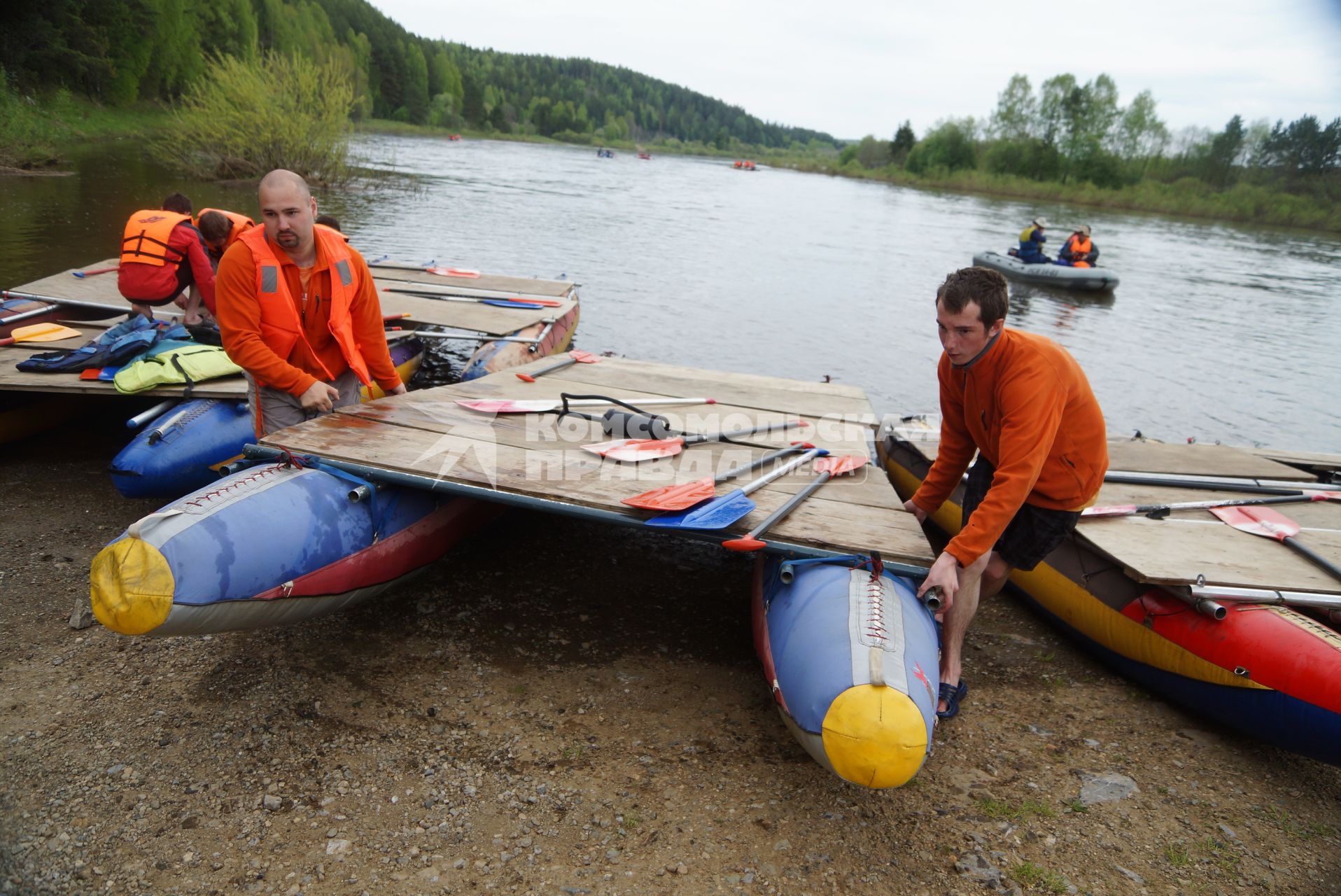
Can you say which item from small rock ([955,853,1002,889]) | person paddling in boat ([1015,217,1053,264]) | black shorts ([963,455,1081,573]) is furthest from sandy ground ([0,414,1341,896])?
person paddling in boat ([1015,217,1053,264])

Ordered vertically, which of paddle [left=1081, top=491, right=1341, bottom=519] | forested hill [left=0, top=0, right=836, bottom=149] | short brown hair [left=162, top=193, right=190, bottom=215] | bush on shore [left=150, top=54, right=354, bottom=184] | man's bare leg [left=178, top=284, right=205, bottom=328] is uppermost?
forested hill [left=0, top=0, right=836, bottom=149]

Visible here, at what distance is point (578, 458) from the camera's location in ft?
14.5

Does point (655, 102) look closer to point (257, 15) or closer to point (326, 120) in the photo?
point (257, 15)

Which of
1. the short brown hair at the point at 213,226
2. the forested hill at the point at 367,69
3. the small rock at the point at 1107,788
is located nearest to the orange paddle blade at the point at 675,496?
the small rock at the point at 1107,788

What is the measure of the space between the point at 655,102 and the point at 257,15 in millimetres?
111656

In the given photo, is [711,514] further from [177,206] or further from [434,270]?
[434,270]

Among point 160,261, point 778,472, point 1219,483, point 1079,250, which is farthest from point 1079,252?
point 160,261

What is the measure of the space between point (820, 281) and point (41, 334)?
16.1 m

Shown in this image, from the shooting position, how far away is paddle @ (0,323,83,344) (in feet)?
19.5

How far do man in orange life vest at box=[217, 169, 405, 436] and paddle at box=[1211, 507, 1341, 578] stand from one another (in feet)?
17.2

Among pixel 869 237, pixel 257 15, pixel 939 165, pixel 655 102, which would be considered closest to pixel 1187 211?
pixel 939 165

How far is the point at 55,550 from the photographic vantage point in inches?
185

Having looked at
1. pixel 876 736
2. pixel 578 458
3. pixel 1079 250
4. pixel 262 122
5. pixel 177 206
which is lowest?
pixel 876 736

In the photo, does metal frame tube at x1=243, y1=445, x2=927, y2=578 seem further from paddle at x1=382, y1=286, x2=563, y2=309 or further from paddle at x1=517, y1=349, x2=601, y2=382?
paddle at x1=382, y1=286, x2=563, y2=309
